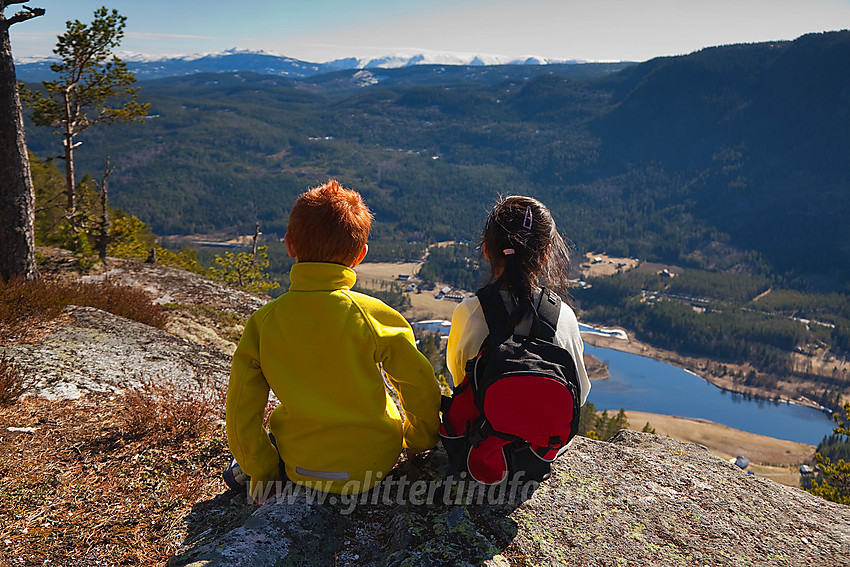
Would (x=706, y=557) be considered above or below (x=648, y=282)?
above

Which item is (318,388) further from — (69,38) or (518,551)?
(69,38)

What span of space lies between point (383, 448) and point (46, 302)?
5930 millimetres

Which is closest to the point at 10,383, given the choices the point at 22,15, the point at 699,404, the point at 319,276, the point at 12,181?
the point at 319,276

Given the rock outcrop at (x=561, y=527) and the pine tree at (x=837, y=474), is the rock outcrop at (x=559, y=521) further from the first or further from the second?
the pine tree at (x=837, y=474)

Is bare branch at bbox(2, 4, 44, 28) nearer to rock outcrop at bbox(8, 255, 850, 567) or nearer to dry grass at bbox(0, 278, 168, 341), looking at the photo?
dry grass at bbox(0, 278, 168, 341)

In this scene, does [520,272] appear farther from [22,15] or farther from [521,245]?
[22,15]

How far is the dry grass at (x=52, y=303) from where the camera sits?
6.01m

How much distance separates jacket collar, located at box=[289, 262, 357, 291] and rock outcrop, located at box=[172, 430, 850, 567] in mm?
1341

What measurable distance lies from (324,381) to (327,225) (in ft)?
2.93

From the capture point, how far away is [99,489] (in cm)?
360

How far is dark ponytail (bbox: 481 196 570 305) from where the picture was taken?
9.97 ft

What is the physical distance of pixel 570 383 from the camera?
9.35 feet

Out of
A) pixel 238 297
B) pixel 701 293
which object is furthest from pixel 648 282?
pixel 238 297

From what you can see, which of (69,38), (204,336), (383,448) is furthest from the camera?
(69,38)
